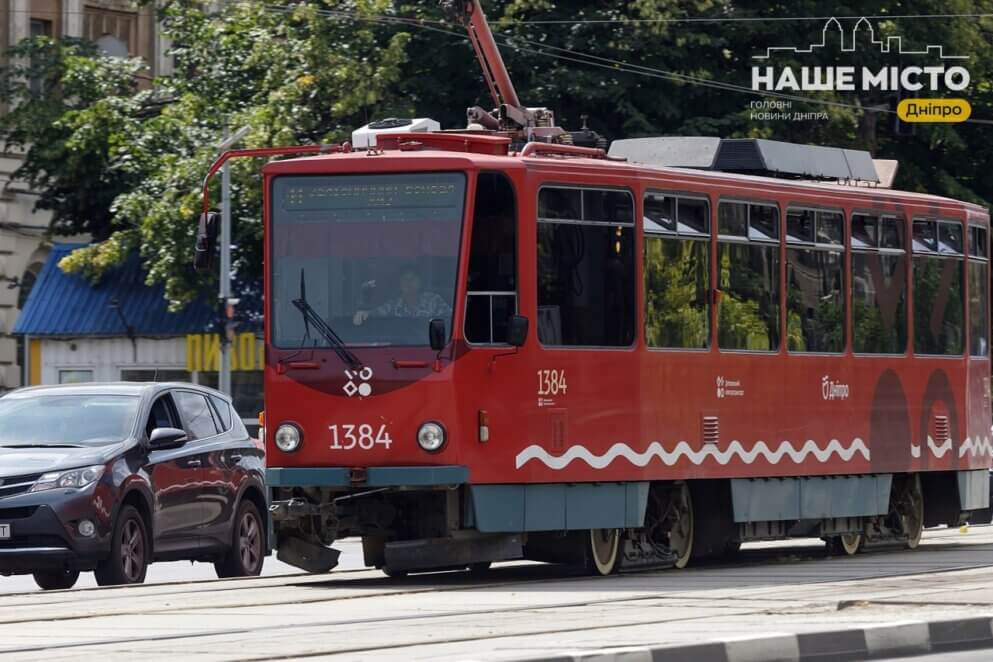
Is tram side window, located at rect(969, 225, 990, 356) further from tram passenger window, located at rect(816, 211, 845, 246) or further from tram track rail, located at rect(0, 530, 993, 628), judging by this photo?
tram track rail, located at rect(0, 530, 993, 628)

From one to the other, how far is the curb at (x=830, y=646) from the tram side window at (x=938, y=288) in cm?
869

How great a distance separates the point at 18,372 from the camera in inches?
1720

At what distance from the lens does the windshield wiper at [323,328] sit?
15.4m

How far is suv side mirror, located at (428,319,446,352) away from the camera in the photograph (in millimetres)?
15117

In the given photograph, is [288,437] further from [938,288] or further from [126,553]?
[938,288]

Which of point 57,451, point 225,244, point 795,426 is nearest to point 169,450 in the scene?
point 57,451

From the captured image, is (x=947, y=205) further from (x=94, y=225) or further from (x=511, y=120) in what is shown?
(x=94, y=225)

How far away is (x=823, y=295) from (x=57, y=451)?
6.49 metres

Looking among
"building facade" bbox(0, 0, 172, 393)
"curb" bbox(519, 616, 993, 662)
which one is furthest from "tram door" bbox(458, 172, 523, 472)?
"building facade" bbox(0, 0, 172, 393)

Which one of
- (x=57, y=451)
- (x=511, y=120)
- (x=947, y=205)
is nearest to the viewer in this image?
(x=57, y=451)

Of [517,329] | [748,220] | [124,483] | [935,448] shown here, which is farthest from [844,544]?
[124,483]

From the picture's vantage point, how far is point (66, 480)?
53.9 ft

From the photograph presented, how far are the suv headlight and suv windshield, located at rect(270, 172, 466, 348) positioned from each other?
6.19ft

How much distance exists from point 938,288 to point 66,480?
28.0ft
